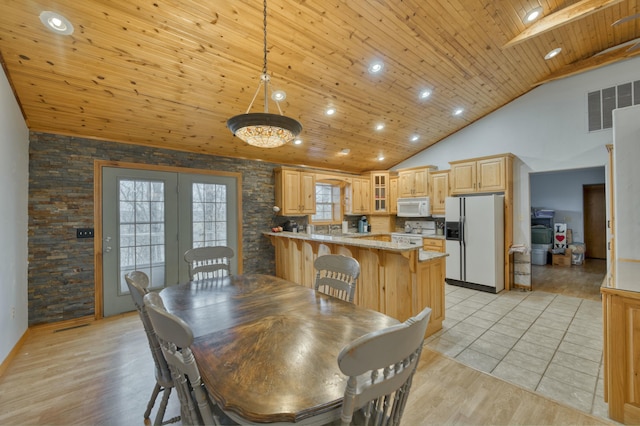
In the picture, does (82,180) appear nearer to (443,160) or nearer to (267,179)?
(267,179)

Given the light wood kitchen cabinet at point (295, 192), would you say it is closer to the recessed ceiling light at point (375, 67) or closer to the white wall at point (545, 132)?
the recessed ceiling light at point (375, 67)

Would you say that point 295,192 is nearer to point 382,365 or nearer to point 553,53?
point 382,365

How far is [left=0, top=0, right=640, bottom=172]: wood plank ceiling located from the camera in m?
2.27

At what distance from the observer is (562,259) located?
6.70m

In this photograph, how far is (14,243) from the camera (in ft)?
8.67

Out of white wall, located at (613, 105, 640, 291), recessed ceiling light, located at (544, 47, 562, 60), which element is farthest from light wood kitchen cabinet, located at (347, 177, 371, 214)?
white wall, located at (613, 105, 640, 291)

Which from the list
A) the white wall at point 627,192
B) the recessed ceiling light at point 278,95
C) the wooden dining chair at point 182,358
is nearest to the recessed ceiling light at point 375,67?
the recessed ceiling light at point 278,95

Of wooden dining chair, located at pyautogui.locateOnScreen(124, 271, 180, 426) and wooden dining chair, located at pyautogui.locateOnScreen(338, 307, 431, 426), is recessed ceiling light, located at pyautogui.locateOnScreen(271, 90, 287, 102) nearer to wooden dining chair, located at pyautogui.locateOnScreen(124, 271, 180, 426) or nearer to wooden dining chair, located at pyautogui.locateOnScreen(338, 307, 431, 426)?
wooden dining chair, located at pyautogui.locateOnScreen(124, 271, 180, 426)

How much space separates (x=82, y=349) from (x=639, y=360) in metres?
4.64

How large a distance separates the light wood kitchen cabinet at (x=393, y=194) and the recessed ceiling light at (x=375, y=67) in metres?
3.27

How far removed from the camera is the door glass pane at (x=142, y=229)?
3.66m

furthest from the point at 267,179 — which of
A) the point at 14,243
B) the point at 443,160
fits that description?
the point at 443,160

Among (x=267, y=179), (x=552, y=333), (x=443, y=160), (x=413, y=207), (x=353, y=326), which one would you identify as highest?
(x=443, y=160)

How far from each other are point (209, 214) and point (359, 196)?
3348 mm
